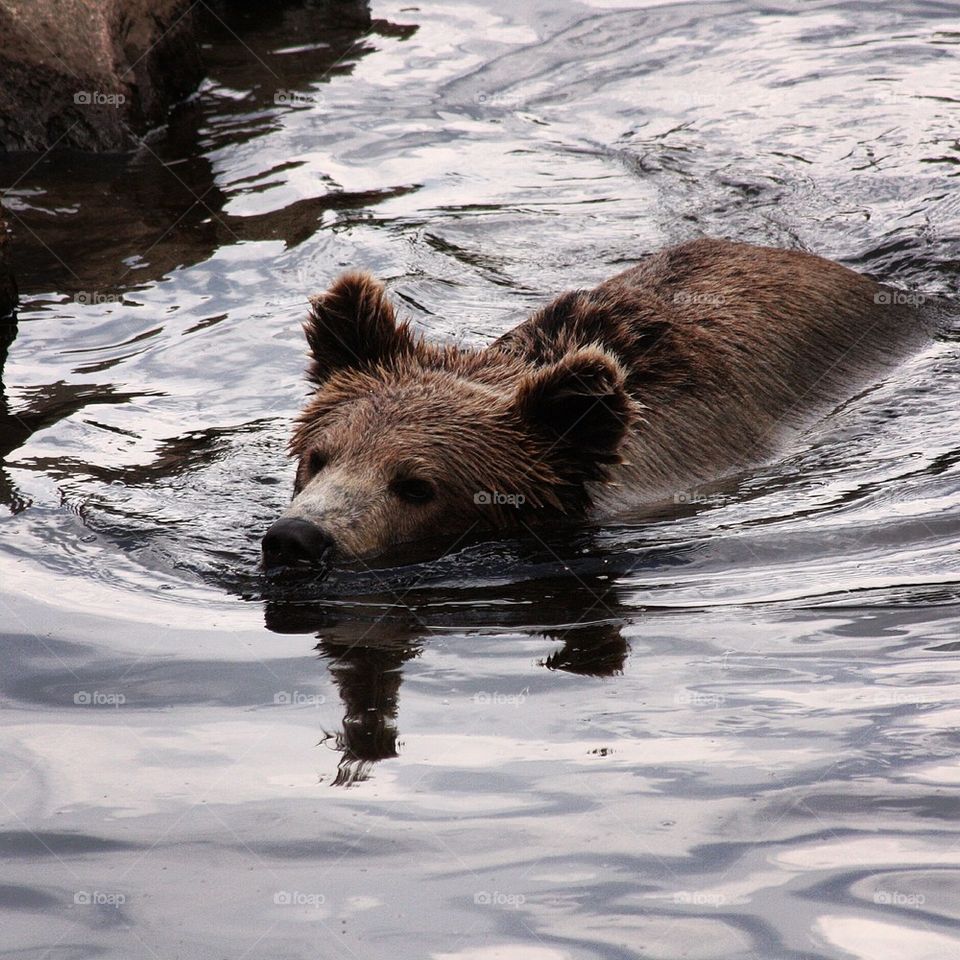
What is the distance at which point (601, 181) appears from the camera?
1546 centimetres

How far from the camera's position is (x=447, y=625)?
733 centimetres

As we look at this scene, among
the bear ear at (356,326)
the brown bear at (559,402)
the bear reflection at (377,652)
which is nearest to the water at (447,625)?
the bear reflection at (377,652)

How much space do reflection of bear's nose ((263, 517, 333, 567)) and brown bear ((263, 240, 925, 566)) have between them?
0.03 feet

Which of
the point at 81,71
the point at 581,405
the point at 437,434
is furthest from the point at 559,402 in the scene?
the point at 81,71

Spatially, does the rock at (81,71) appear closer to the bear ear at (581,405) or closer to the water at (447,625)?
the water at (447,625)

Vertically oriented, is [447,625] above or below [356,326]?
below

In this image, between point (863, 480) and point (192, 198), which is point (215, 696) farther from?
point (192, 198)

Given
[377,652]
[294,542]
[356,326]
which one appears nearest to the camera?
[377,652]

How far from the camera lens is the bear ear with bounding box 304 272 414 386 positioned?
8992mm

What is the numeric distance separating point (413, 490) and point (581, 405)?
1032mm

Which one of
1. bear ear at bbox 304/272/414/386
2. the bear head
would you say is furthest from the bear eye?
bear ear at bbox 304/272/414/386

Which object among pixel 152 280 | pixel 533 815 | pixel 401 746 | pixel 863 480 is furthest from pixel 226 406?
pixel 533 815

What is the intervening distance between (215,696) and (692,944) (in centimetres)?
256

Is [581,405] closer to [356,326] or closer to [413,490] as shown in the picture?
[413,490]
